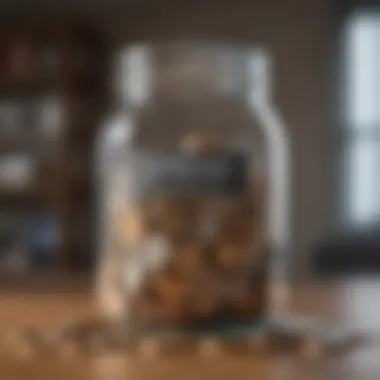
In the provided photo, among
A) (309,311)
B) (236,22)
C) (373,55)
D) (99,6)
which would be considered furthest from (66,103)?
(309,311)

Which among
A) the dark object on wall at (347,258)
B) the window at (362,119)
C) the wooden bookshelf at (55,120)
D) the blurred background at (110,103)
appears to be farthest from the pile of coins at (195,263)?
the wooden bookshelf at (55,120)

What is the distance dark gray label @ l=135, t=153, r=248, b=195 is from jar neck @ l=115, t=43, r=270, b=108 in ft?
0.16

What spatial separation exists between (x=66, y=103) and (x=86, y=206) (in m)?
0.50

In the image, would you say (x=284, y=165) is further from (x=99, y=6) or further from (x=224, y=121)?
(x=99, y=6)

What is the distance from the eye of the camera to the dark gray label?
58cm

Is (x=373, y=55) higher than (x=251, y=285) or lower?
higher

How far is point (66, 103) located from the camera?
4.36 meters

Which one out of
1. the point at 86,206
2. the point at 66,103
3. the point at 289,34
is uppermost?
the point at 289,34

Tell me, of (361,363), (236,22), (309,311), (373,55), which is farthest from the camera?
(236,22)

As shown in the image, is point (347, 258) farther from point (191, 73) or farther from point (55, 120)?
point (191, 73)

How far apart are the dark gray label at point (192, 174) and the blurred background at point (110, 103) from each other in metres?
3.34

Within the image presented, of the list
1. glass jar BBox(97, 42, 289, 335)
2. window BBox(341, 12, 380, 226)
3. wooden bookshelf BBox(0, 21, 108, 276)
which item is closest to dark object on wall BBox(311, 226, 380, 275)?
window BBox(341, 12, 380, 226)

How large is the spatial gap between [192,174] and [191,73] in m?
0.08

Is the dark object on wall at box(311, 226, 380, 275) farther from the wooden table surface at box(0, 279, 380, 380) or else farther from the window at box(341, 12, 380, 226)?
the wooden table surface at box(0, 279, 380, 380)
